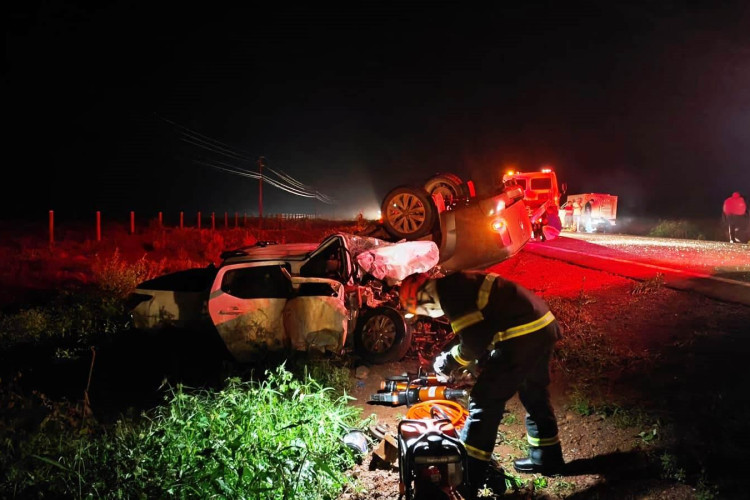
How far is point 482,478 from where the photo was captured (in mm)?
3615

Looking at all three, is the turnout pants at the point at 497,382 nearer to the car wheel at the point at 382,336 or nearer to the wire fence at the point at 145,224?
the car wheel at the point at 382,336

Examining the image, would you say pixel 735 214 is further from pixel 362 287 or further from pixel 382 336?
pixel 362 287

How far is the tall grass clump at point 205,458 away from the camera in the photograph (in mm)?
3277

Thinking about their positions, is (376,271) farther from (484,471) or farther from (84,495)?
(84,495)

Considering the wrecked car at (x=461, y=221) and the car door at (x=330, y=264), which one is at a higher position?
the wrecked car at (x=461, y=221)

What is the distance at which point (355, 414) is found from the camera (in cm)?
466

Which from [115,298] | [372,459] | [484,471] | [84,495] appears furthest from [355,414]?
[115,298]

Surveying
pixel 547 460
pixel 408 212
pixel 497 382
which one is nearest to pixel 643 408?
pixel 547 460

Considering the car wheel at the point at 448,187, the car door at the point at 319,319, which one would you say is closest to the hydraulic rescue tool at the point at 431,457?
the car door at the point at 319,319

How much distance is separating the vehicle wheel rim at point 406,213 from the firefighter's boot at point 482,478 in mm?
4506

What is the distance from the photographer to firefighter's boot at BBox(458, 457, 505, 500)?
3.60 metres

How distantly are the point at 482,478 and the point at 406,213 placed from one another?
4738 millimetres

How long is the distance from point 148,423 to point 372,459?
201 centimetres

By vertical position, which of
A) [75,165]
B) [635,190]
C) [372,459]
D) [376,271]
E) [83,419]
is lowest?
[372,459]
